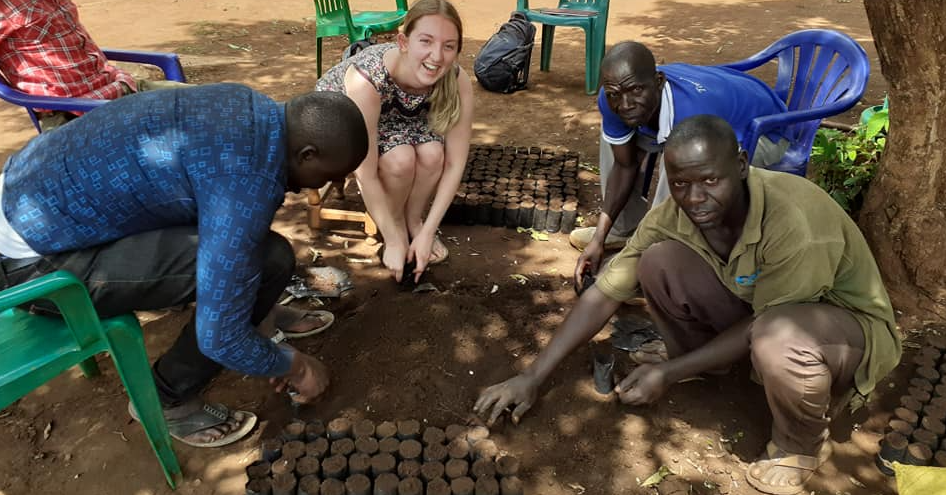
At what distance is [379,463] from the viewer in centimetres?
218

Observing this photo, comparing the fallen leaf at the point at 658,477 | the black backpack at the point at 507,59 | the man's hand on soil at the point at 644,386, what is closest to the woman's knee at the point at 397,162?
the man's hand on soil at the point at 644,386

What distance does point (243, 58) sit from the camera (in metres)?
7.20

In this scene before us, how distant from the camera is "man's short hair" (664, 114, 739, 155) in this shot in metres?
2.03

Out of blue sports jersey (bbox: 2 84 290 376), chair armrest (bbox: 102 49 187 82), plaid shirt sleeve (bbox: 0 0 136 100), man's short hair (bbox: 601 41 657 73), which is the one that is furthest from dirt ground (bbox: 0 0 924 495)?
plaid shirt sleeve (bbox: 0 0 136 100)

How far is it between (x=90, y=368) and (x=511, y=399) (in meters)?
1.75

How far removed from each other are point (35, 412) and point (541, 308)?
2.21 meters

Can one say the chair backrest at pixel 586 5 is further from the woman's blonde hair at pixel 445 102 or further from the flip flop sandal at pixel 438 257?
the flip flop sandal at pixel 438 257

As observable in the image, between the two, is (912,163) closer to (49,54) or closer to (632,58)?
(632,58)

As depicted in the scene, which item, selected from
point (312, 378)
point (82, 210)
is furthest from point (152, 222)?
point (312, 378)

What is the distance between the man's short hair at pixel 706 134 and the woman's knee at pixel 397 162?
156 cm

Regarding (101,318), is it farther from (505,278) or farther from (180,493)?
(505,278)

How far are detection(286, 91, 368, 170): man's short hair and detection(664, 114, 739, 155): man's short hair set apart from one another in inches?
38.6

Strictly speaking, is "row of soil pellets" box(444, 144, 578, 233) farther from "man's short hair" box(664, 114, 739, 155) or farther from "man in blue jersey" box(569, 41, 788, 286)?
"man's short hair" box(664, 114, 739, 155)

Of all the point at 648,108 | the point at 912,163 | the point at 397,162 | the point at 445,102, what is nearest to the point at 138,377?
the point at 397,162
